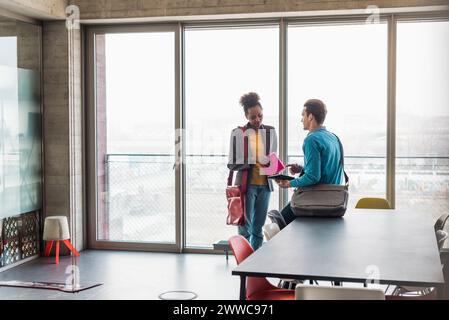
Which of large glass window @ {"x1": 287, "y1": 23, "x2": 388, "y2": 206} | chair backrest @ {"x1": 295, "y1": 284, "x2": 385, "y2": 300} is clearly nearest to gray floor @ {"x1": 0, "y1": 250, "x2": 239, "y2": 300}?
large glass window @ {"x1": 287, "y1": 23, "x2": 388, "y2": 206}

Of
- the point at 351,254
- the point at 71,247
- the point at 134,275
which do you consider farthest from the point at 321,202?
the point at 71,247

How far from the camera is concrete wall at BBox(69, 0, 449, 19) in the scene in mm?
4516

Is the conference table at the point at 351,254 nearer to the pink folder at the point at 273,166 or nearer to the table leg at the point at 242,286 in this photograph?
the table leg at the point at 242,286

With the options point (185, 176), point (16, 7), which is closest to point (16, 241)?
point (185, 176)

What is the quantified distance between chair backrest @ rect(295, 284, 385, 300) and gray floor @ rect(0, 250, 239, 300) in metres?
1.80

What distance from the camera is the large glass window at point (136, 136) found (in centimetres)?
513

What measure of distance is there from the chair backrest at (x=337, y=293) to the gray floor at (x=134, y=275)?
1.80 m

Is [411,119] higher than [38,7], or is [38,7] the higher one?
[38,7]

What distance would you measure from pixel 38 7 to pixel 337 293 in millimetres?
3735

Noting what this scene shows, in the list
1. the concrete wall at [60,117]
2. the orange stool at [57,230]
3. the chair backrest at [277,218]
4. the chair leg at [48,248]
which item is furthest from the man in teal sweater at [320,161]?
the chair leg at [48,248]

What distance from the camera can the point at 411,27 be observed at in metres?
4.59

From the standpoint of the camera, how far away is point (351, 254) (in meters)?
2.02

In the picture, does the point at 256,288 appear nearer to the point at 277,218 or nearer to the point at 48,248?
the point at 277,218
